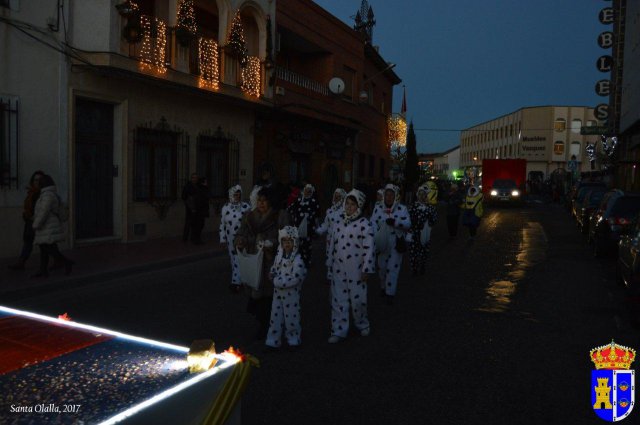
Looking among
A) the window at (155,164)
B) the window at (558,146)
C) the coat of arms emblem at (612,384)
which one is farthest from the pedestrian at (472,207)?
the window at (558,146)

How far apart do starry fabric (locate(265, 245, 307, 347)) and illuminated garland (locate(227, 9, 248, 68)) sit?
12.7 m

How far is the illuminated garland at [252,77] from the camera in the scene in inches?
719

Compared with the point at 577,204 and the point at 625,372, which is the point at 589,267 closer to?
the point at 625,372

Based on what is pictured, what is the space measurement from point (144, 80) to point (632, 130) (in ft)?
99.6

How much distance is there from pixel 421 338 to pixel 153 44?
1066 centimetres

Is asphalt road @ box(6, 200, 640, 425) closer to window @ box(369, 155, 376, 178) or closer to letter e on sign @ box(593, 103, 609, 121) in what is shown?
window @ box(369, 155, 376, 178)

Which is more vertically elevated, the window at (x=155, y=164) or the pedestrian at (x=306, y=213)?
the window at (x=155, y=164)

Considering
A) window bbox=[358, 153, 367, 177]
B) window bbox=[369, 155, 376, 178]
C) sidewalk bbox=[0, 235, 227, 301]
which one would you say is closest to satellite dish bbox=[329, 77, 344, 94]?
window bbox=[358, 153, 367, 177]

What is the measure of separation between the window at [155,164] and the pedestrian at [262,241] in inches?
364

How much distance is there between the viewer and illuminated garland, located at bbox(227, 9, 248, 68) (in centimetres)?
1750

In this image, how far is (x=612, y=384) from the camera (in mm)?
4258

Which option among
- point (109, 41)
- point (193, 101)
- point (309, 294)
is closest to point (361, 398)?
point (309, 294)

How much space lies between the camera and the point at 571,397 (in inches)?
191

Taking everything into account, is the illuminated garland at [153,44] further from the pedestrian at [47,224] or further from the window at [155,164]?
the pedestrian at [47,224]
